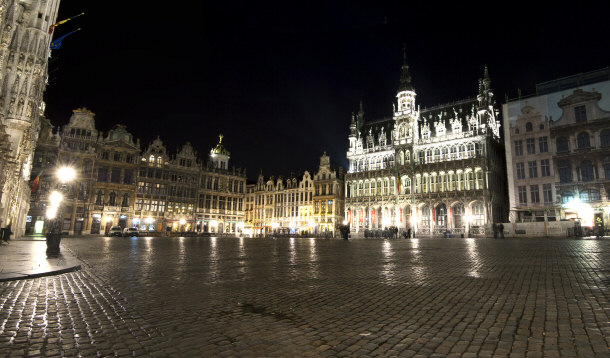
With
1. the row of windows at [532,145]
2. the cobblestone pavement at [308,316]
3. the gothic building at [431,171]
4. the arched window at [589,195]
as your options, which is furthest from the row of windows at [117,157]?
the arched window at [589,195]

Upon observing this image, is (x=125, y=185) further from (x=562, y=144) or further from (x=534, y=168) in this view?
(x=562, y=144)

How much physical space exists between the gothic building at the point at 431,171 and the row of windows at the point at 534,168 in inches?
164

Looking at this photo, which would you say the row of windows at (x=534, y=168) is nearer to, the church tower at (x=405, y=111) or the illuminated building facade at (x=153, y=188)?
the church tower at (x=405, y=111)

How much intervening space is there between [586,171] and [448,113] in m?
24.9

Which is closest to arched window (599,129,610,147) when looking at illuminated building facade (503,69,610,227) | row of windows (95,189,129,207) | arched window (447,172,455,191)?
illuminated building facade (503,69,610,227)

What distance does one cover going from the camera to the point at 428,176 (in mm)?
59625

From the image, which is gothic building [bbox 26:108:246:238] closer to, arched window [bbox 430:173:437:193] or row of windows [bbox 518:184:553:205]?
arched window [bbox 430:173:437:193]

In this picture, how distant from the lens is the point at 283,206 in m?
78.1

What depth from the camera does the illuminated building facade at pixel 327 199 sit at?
70625mm

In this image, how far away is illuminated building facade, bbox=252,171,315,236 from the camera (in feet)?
243

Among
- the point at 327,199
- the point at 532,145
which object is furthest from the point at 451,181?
the point at 327,199

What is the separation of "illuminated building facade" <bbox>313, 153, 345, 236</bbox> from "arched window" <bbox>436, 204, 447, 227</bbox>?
2060cm

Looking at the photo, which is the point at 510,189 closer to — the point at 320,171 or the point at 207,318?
the point at 320,171

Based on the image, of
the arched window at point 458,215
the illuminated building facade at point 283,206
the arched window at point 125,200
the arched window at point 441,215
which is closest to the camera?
the arched window at point 458,215
